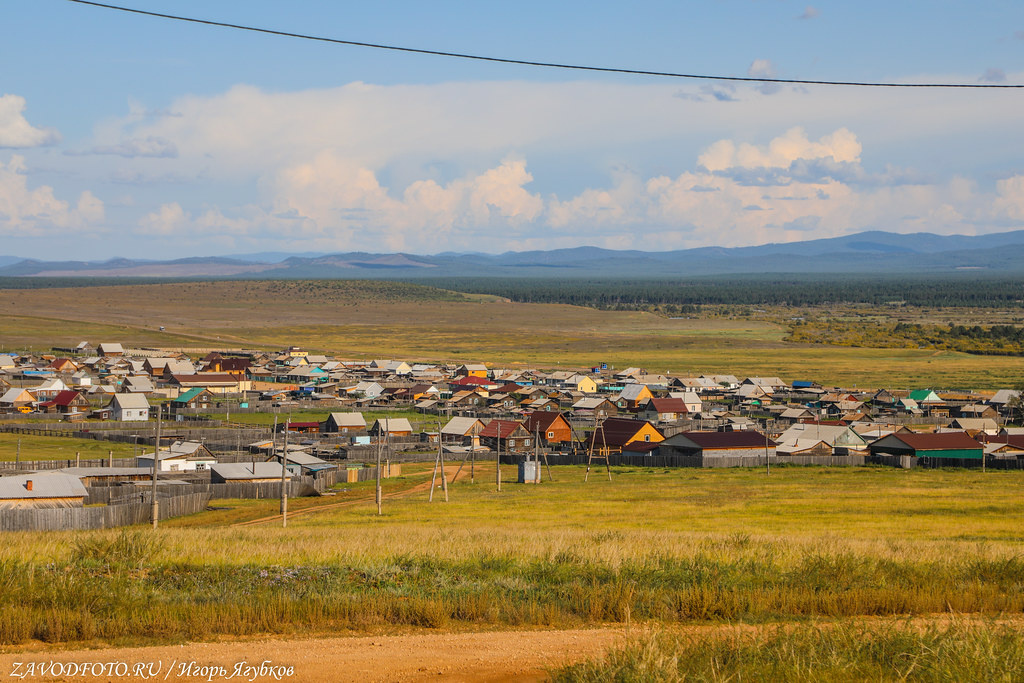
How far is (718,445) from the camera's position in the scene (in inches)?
2378

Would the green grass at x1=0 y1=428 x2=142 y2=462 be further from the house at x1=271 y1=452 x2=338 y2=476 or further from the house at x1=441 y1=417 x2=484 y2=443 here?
the house at x1=441 y1=417 x2=484 y2=443

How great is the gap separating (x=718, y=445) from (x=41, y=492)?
124 ft

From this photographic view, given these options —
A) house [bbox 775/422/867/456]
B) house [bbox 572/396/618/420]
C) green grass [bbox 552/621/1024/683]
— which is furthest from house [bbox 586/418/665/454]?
green grass [bbox 552/621/1024/683]

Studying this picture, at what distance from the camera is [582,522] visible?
3250 cm

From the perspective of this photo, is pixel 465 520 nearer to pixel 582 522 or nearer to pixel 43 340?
pixel 582 522

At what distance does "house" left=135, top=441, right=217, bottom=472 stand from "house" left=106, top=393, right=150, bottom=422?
1018 inches

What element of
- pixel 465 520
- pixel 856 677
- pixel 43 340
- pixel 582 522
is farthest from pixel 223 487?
pixel 43 340

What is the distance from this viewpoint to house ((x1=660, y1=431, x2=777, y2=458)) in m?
60.0

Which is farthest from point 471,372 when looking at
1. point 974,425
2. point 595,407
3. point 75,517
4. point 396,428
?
point 75,517

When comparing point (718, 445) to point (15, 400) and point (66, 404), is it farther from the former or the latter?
point (15, 400)

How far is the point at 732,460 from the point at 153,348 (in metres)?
111

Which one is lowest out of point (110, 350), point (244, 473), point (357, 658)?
point (244, 473)

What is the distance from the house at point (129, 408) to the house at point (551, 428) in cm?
3190

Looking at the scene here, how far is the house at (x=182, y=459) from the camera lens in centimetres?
5209
